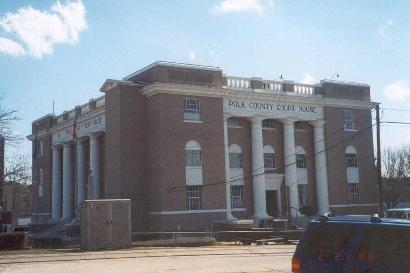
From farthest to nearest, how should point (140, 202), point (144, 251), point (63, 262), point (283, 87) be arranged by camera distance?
point (283, 87) → point (140, 202) → point (144, 251) → point (63, 262)

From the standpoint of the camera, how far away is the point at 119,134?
137 ft

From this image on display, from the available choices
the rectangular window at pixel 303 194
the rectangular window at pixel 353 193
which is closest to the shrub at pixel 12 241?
the rectangular window at pixel 303 194

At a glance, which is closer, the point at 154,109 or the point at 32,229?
the point at 154,109

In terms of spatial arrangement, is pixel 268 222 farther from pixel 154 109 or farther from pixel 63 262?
pixel 63 262

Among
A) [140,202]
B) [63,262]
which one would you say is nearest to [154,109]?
[140,202]

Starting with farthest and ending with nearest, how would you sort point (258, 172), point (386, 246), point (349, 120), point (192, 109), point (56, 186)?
point (56, 186)
point (349, 120)
point (258, 172)
point (192, 109)
point (386, 246)

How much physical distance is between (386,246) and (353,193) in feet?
145

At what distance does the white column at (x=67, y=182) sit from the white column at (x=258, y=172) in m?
21.1

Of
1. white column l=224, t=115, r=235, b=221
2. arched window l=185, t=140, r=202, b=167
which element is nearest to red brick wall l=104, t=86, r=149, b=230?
arched window l=185, t=140, r=202, b=167

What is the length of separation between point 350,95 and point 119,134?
898 inches

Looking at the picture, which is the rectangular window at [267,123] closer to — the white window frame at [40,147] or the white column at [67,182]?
the white column at [67,182]

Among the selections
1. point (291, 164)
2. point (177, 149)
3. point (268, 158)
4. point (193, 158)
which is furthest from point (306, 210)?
point (177, 149)

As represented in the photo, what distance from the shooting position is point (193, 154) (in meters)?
42.1

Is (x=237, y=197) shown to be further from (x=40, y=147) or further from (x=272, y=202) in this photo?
(x=40, y=147)
